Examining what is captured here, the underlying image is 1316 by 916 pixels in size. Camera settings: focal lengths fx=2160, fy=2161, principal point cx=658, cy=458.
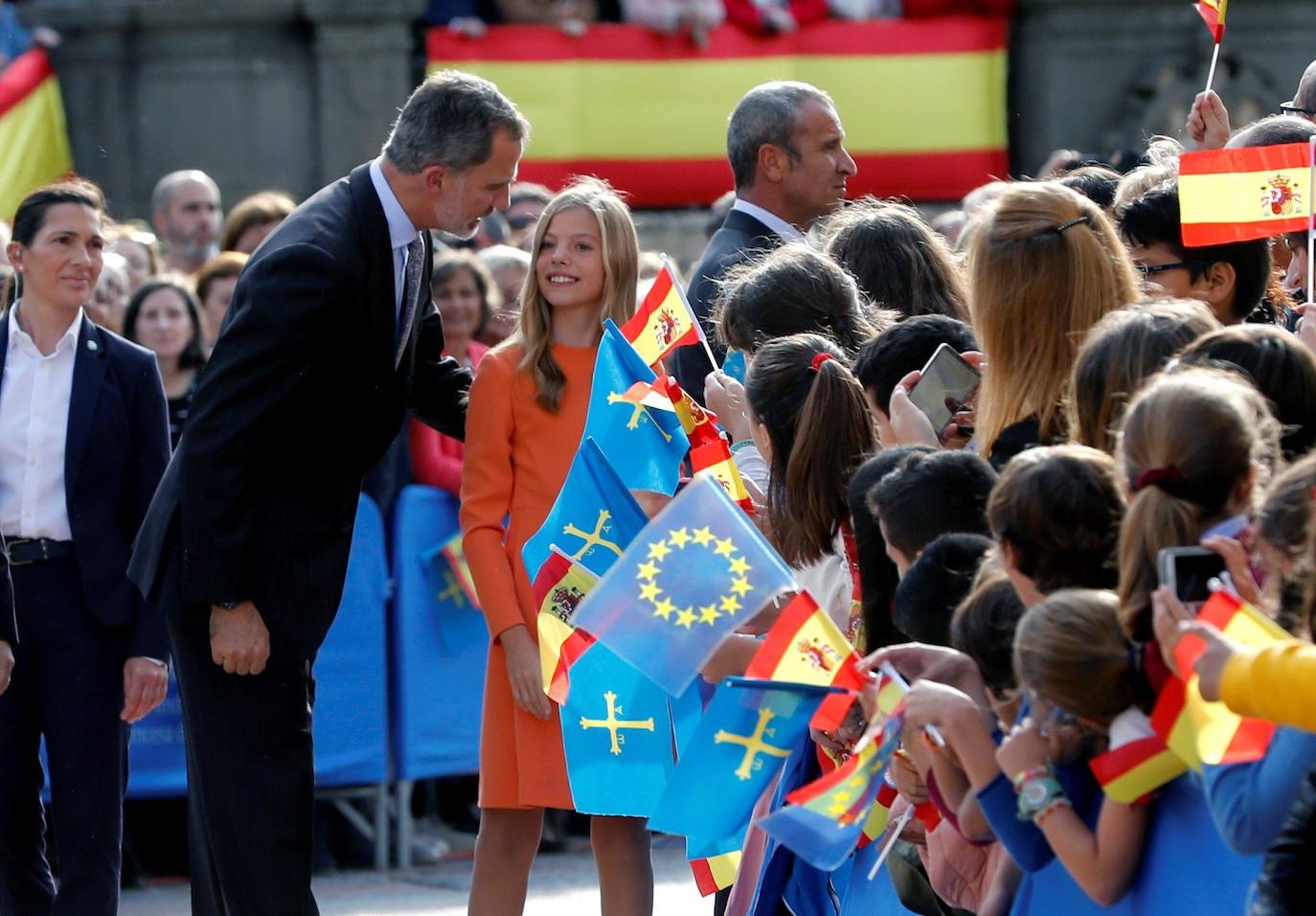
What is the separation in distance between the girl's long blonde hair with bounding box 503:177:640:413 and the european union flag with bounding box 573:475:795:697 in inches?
78.6

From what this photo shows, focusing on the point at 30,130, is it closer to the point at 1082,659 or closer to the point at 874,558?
the point at 874,558

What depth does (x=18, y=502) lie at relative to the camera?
5.44 meters

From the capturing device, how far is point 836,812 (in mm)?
2924

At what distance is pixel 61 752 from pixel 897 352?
2.47 metres

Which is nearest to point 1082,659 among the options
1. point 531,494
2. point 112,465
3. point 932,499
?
point 932,499

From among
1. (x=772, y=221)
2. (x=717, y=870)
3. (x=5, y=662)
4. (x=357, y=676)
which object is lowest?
(x=357, y=676)

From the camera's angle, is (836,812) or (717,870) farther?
(717,870)

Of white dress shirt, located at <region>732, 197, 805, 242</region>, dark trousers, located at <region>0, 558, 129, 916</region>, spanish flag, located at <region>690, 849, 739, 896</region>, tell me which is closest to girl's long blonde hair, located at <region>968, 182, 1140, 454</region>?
spanish flag, located at <region>690, 849, 739, 896</region>

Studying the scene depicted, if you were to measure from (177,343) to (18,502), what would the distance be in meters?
1.69

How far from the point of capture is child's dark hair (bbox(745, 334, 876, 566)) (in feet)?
13.1

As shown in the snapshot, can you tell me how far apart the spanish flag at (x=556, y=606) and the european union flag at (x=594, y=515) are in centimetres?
11

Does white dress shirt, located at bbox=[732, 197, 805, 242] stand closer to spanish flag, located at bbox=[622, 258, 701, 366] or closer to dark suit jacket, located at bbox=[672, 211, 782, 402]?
dark suit jacket, located at bbox=[672, 211, 782, 402]

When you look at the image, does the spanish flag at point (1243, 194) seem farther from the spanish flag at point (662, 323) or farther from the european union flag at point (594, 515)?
the european union flag at point (594, 515)

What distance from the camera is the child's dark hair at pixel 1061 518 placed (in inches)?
114
